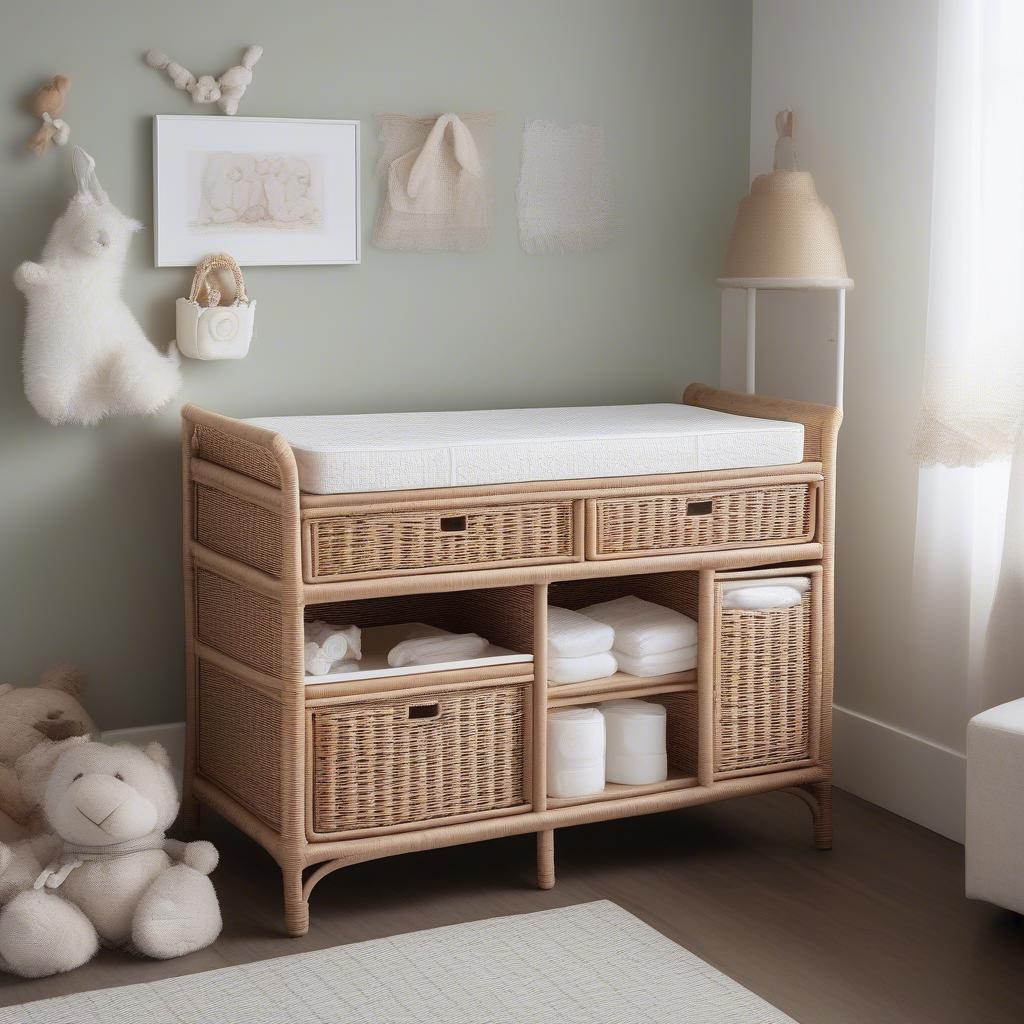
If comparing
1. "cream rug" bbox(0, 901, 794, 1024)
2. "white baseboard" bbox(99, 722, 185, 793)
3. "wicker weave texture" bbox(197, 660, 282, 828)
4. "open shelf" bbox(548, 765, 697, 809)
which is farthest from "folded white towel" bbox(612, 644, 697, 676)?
"white baseboard" bbox(99, 722, 185, 793)

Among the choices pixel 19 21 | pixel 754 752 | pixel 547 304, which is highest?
pixel 19 21

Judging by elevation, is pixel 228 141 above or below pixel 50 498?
above

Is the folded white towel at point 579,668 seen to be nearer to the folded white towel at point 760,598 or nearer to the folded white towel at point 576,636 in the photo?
the folded white towel at point 576,636

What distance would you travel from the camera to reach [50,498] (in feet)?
9.61

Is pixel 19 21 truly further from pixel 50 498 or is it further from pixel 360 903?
pixel 360 903

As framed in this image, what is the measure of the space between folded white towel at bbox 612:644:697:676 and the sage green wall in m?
0.77

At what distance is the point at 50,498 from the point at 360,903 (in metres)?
1.02

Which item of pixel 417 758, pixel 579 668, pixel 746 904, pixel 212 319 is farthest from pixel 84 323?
pixel 746 904

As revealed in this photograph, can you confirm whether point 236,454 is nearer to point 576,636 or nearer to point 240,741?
point 240,741


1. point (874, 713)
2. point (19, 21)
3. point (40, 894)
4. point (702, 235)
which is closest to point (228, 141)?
point (19, 21)

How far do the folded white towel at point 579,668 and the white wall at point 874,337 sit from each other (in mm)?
762

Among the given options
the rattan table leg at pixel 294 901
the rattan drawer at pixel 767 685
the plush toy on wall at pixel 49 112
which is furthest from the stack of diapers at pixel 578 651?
the plush toy on wall at pixel 49 112

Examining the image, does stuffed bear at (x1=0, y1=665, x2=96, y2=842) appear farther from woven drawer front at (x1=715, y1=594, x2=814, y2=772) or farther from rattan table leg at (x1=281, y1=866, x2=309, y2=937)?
woven drawer front at (x1=715, y1=594, x2=814, y2=772)

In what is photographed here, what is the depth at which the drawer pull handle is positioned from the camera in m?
2.61
